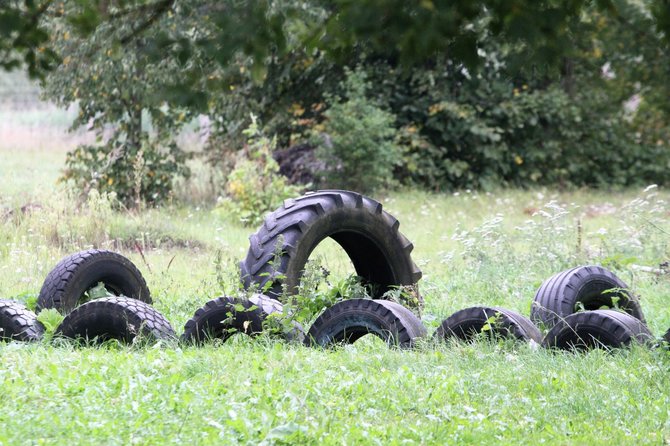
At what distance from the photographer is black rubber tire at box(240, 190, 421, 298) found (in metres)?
7.67

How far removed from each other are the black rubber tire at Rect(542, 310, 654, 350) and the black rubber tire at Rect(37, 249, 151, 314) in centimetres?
340

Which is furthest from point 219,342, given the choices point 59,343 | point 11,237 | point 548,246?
point 11,237

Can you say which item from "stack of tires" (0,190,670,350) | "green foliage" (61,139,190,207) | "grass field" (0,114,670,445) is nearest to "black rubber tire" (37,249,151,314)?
"stack of tires" (0,190,670,350)

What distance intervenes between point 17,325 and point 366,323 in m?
2.34

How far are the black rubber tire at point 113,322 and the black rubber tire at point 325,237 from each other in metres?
0.92

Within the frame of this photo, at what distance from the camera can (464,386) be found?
5539mm

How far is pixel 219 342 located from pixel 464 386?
1794 mm

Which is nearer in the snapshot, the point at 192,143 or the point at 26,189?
the point at 26,189

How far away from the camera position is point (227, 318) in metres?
6.59

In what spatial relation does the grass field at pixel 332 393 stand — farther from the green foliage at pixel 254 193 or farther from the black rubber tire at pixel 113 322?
the green foliage at pixel 254 193

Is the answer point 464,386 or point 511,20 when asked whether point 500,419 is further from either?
point 511,20

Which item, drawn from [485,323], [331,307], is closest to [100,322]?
[331,307]

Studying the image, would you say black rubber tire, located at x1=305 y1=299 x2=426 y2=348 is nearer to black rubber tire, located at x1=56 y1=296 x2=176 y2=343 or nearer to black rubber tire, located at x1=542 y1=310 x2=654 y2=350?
black rubber tire, located at x1=542 y1=310 x2=654 y2=350

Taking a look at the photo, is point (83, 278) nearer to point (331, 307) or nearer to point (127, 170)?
point (331, 307)
